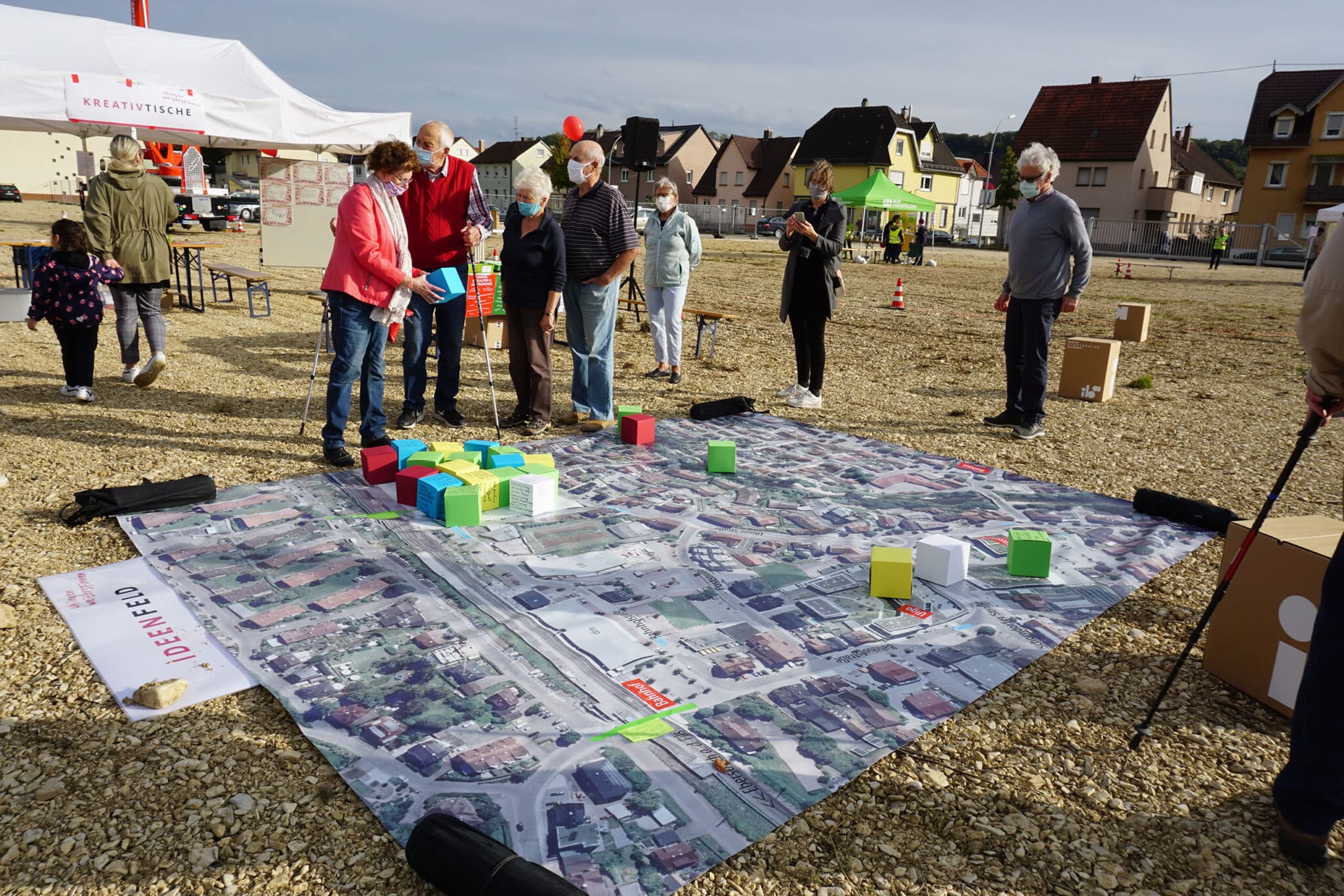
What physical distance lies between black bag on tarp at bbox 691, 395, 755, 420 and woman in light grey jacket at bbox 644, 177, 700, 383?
3.51 feet

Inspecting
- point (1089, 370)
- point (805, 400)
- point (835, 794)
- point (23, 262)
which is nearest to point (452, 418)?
point (805, 400)

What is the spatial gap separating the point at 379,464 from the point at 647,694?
2561 mm

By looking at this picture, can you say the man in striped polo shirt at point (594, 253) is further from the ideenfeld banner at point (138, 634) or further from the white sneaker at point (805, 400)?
the ideenfeld banner at point (138, 634)

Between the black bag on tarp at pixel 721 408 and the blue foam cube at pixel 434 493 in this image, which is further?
the black bag on tarp at pixel 721 408

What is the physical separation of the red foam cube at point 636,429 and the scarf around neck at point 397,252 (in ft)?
5.14

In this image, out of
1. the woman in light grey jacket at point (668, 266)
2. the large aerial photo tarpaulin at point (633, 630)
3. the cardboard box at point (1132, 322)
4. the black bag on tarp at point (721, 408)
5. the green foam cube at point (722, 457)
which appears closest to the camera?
the large aerial photo tarpaulin at point (633, 630)

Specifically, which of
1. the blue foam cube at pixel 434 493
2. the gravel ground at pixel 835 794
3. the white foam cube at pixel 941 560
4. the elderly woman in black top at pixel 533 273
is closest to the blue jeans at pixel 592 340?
the elderly woman in black top at pixel 533 273

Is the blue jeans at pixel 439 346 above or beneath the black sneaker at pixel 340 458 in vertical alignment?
above

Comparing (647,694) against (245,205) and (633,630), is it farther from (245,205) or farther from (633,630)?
(245,205)

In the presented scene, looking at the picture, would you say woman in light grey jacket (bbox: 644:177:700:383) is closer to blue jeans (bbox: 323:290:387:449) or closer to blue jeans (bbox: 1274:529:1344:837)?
blue jeans (bbox: 323:290:387:449)

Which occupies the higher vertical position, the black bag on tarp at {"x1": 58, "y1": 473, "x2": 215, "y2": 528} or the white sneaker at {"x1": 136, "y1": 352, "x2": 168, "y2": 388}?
the white sneaker at {"x1": 136, "y1": 352, "x2": 168, "y2": 388}

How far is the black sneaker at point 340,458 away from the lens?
5.15 m

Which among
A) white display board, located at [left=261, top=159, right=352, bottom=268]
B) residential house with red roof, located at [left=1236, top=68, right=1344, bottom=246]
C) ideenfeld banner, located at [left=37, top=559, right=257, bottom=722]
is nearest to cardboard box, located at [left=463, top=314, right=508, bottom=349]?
ideenfeld banner, located at [left=37, top=559, right=257, bottom=722]

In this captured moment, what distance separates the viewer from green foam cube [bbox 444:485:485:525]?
4230 mm
